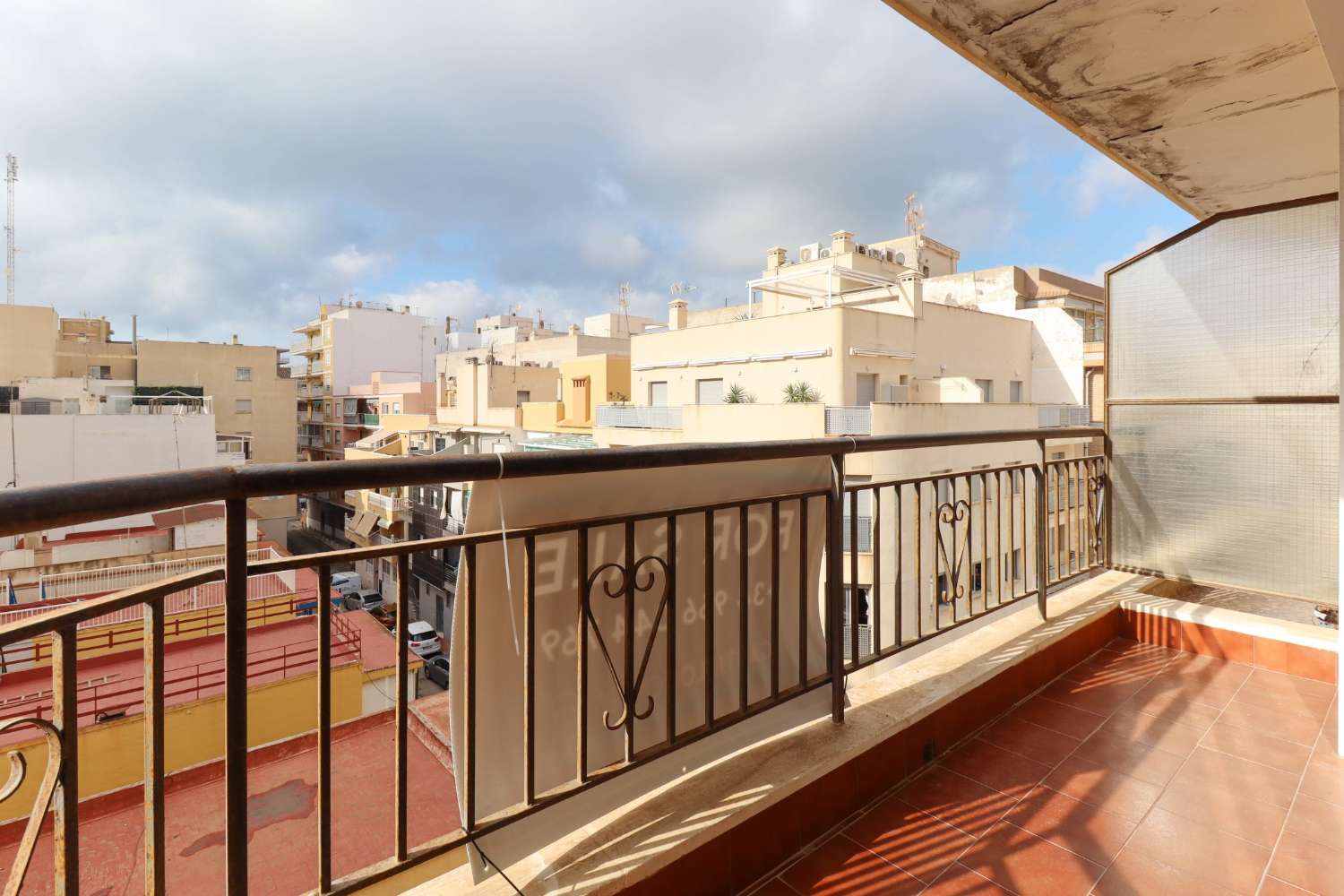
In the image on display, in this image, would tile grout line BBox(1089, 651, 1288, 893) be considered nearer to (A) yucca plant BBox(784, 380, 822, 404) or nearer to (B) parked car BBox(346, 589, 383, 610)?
(A) yucca plant BBox(784, 380, 822, 404)

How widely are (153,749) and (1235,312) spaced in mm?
4125

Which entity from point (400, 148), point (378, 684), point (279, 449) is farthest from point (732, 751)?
point (400, 148)

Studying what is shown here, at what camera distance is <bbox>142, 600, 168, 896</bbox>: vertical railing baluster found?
32.1 inches

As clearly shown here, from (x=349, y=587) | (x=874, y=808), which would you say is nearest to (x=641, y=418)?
(x=349, y=587)

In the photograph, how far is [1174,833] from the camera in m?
1.55

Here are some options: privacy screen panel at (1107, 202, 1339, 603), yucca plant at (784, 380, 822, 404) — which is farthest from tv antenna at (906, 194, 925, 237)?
privacy screen panel at (1107, 202, 1339, 603)

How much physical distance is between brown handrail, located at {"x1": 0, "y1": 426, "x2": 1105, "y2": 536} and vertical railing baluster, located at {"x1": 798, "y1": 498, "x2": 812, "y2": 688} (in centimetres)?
18

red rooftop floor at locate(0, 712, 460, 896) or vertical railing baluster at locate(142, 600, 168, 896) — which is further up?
vertical railing baluster at locate(142, 600, 168, 896)

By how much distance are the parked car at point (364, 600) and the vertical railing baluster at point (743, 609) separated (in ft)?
59.3

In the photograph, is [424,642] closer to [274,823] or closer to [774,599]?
[274,823]

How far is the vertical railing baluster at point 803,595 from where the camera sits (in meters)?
1.72

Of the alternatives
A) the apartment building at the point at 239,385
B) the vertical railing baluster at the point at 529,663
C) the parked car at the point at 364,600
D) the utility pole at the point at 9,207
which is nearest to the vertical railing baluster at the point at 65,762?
the vertical railing baluster at the point at 529,663

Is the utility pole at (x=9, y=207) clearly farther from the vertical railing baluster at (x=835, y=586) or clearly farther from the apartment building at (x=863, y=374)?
the vertical railing baluster at (x=835, y=586)

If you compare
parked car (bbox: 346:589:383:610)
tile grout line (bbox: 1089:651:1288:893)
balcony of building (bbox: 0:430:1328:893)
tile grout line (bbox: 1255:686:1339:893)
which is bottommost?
parked car (bbox: 346:589:383:610)
